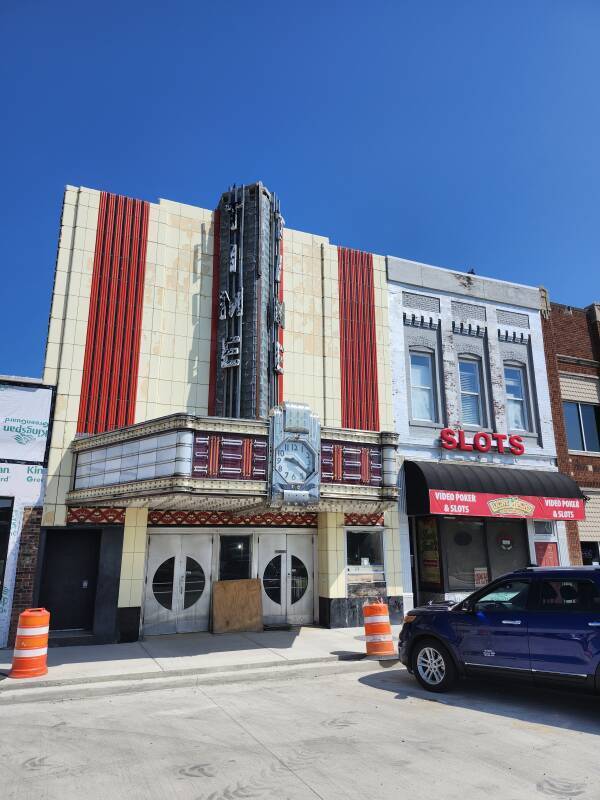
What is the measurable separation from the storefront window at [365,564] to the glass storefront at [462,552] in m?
1.59

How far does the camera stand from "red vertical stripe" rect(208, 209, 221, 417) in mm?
14438

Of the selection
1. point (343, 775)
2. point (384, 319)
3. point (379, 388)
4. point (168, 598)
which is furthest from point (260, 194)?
point (343, 775)

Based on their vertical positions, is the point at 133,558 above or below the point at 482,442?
below

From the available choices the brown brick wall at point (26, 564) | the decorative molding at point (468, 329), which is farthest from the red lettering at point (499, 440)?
the brown brick wall at point (26, 564)

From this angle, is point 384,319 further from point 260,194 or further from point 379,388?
point 260,194

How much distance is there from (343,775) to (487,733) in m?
2.24

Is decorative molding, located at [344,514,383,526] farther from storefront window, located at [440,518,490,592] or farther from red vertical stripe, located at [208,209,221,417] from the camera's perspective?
red vertical stripe, located at [208,209,221,417]

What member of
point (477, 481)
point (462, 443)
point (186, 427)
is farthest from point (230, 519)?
point (462, 443)

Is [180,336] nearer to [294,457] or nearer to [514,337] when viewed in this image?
[294,457]

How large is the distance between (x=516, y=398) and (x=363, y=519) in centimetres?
709

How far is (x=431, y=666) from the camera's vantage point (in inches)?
355

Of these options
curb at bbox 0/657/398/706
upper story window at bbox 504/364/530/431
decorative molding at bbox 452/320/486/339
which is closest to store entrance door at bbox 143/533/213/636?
curb at bbox 0/657/398/706

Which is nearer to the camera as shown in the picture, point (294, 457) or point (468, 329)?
point (294, 457)

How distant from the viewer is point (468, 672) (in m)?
8.58
